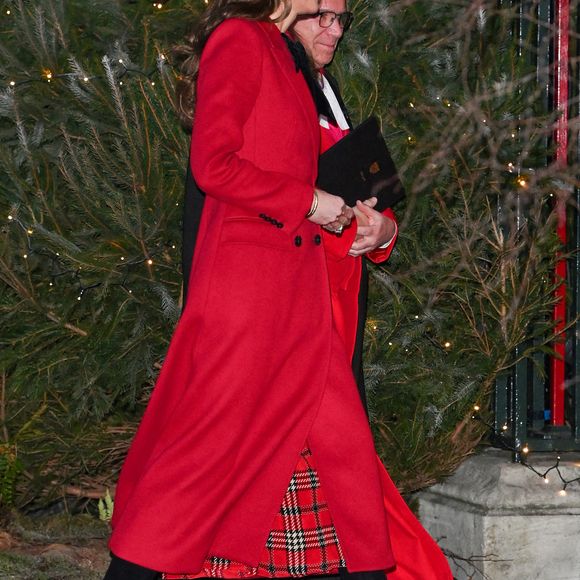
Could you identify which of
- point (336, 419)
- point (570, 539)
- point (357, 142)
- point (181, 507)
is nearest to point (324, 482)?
point (336, 419)

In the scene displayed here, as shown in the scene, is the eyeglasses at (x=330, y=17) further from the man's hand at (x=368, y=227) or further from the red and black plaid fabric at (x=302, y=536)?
the red and black plaid fabric at (x=302, y=536)

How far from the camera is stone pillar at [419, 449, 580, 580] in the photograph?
4.48 meters

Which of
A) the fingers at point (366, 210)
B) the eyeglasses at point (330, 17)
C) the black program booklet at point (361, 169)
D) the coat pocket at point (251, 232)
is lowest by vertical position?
the coat pocket at point (251, 232)

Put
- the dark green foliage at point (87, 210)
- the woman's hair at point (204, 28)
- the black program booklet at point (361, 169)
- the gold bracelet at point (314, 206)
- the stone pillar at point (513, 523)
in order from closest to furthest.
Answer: the gold bracelet at point (314, 206) → the woman's hair at point (204, 28) → the black program booklet at point (361, 169) → the dark green foliage at point (87, 210) → the stone pillar at point (513, 523)

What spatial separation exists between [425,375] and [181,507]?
148 centimetres

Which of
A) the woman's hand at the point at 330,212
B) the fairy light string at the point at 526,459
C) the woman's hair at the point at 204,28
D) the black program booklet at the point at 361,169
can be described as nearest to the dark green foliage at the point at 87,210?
the woman's hair at the point at 204,28

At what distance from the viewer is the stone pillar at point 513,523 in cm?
448

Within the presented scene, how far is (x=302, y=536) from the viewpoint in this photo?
11.3 feet

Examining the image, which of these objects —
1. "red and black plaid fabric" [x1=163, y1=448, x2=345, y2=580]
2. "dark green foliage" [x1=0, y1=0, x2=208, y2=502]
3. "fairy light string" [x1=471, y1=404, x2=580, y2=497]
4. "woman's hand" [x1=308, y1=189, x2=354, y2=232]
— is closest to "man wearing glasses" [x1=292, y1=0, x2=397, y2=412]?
"woman's hand" [x1=308, y1=189, x2=354, y2=232]

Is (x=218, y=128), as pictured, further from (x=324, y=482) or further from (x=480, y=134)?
(x=480, y=134)

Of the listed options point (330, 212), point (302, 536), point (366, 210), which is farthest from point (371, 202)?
point (302, 536)

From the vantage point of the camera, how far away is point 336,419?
3.34 m

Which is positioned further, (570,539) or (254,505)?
(570,539)

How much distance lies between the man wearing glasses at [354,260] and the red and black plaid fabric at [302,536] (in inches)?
9.2
